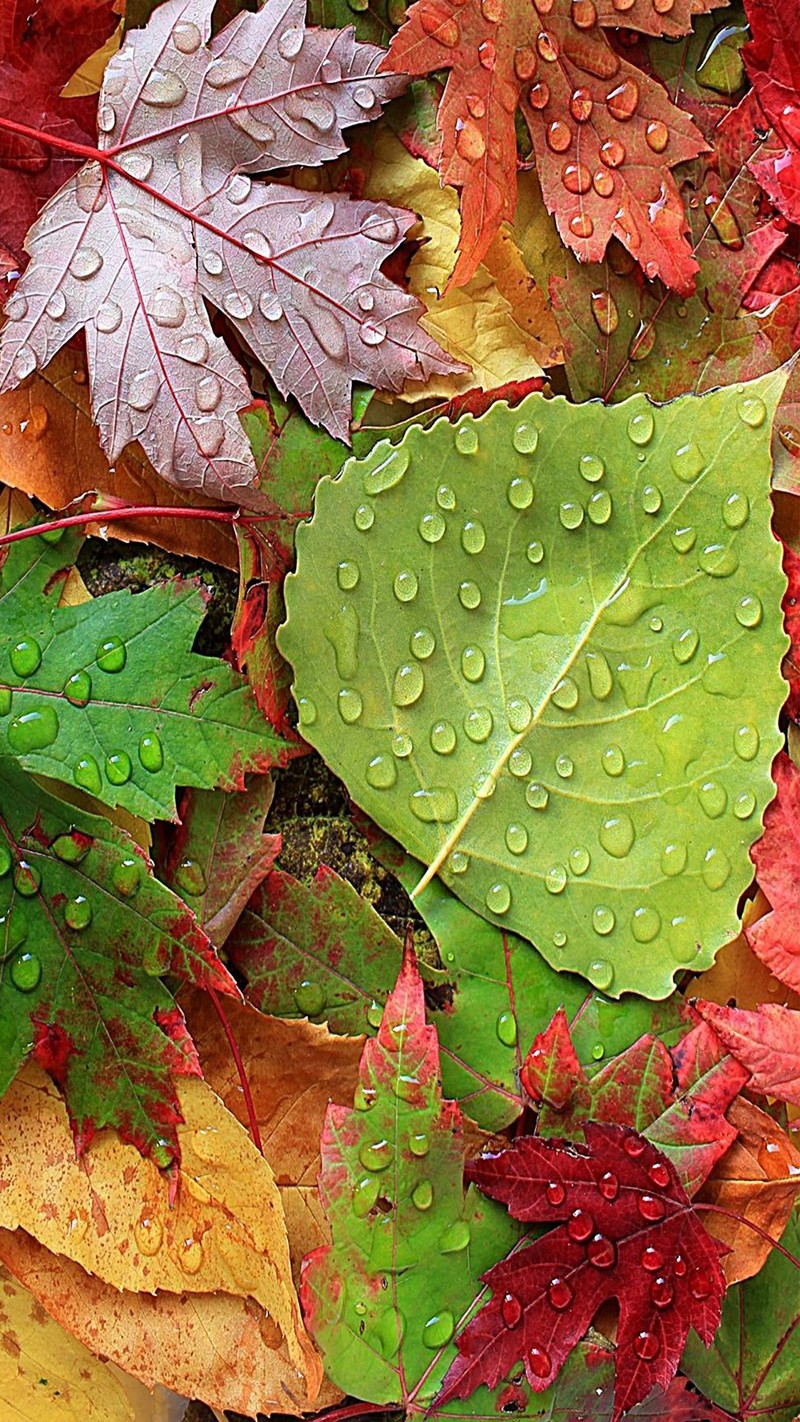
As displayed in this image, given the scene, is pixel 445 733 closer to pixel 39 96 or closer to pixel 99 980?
pixel 99 980

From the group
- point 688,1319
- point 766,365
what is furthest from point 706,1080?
point 766,365

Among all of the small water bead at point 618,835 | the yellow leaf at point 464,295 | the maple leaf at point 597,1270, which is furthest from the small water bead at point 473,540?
the maple leaf at point 597,1270

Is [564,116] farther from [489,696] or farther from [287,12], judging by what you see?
[489,696]

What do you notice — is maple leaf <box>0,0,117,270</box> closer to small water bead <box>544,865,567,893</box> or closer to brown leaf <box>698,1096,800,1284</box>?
small water bead <box>544,865,567,893</box>

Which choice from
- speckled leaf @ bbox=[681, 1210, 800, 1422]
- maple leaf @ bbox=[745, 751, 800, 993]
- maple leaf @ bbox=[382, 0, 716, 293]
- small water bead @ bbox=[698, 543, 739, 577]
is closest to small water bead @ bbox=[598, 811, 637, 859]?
maple leaf @ bbox=[745, 751, 800, 993]

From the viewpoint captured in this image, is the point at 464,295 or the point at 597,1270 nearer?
the point at 597,1270

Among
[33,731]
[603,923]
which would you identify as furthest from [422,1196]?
[33,731]
